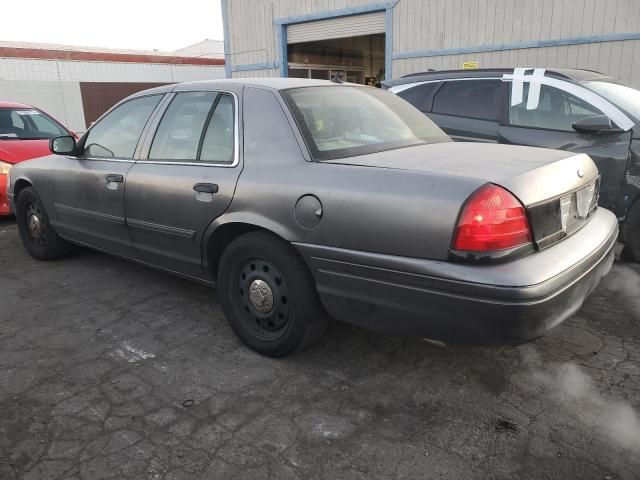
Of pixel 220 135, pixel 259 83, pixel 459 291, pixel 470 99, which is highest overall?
pixel 259 83

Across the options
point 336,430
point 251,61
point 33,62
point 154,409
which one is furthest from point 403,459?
point 33,62

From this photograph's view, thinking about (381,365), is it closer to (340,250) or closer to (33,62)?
(340,250)

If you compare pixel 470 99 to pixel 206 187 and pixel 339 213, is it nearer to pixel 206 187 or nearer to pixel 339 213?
pixel 206 187

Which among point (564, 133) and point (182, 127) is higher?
point (182, 127)

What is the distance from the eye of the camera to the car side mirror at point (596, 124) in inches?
166

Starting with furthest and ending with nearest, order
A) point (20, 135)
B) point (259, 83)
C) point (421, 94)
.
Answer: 1. point (20, 135)
2. point (421, 94)
3. point (259, 83)

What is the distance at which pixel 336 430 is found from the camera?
242cm

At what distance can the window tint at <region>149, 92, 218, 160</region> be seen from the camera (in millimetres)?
3342

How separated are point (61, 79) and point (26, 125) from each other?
13.1 meters

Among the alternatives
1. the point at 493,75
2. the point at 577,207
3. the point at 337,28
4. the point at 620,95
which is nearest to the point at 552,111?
the point at 620,95

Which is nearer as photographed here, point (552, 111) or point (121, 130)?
point (121, 130)

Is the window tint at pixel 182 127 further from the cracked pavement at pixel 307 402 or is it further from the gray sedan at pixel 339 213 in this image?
the cracked pavement at pixel 307 402

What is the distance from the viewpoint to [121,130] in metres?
3.95

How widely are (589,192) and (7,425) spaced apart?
10.4ft
